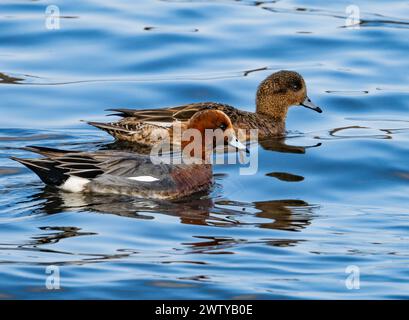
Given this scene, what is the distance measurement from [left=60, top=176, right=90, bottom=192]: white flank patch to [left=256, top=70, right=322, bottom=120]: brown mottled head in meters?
3.25

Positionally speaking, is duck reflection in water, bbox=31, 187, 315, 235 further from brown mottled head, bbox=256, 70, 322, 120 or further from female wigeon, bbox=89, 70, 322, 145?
brown mottled head, bbox=256, 70, 322, 120

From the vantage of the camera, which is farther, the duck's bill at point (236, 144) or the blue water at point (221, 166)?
the duck's bill at point (236, 144)

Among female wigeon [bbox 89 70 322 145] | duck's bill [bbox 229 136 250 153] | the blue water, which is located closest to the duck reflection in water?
the blue water

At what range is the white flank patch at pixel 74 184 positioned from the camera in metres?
9.54

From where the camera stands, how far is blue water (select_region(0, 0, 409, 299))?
7.50m

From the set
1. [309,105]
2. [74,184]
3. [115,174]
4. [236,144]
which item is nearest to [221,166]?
[236,144]

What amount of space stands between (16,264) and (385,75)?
24.6 ft

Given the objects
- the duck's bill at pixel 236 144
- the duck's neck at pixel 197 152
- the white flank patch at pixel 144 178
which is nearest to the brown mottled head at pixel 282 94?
the duck's bill at pixel 236 144

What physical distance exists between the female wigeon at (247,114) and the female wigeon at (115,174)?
4.92 feet

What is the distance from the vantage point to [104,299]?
275 inches

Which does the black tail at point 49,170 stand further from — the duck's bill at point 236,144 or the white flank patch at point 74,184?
the duck's bill at point 236,144

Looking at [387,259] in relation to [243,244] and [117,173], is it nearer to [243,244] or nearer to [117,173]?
[243,244]

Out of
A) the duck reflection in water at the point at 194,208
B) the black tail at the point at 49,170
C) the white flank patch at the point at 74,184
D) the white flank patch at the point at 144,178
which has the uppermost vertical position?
the black tail at the point at 49,170

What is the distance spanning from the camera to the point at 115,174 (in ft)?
31.4
